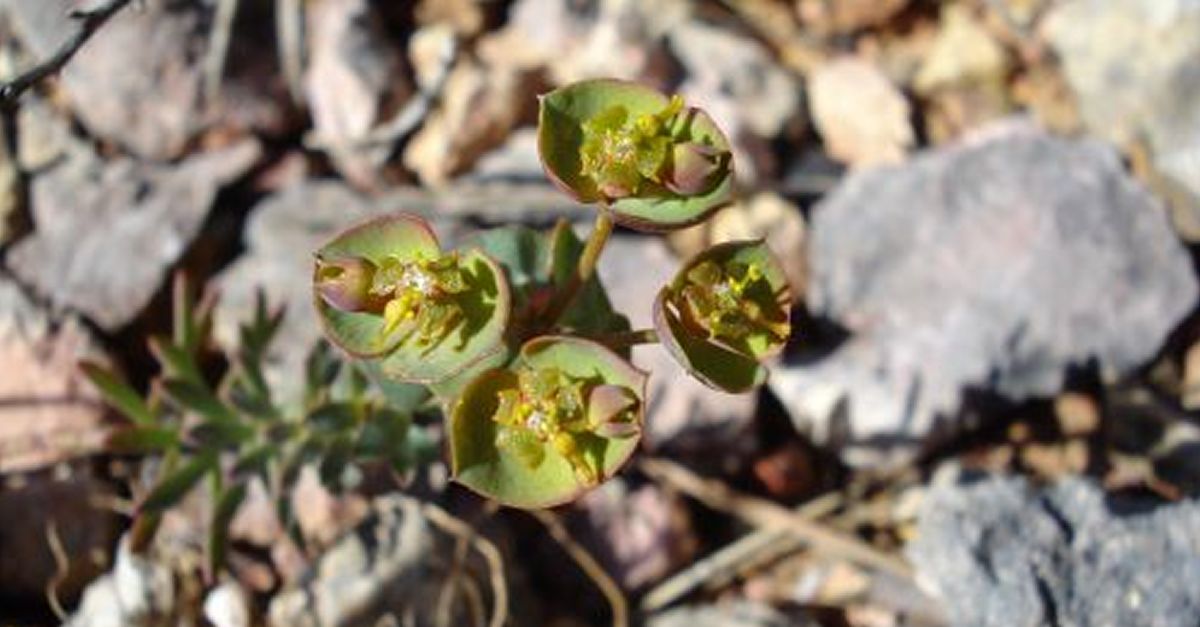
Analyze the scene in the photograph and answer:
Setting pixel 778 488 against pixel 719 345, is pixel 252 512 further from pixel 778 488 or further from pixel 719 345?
pixel 719 345

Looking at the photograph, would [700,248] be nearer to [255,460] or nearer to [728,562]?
[728,562]

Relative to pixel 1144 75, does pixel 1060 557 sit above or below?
below

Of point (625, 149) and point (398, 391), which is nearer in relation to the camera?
point (625, 149)

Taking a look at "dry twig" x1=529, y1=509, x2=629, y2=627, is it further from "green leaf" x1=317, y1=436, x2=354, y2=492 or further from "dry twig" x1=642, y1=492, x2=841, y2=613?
"green leaf" x1=317, y1=436, x2=354, y2=492

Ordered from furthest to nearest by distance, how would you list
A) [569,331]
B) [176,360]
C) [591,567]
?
[591,567] < [176,360] < [569,331]

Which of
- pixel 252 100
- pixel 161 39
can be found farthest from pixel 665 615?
pixel 161 39

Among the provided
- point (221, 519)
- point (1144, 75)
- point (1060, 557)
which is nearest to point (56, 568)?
point (221, 519)
